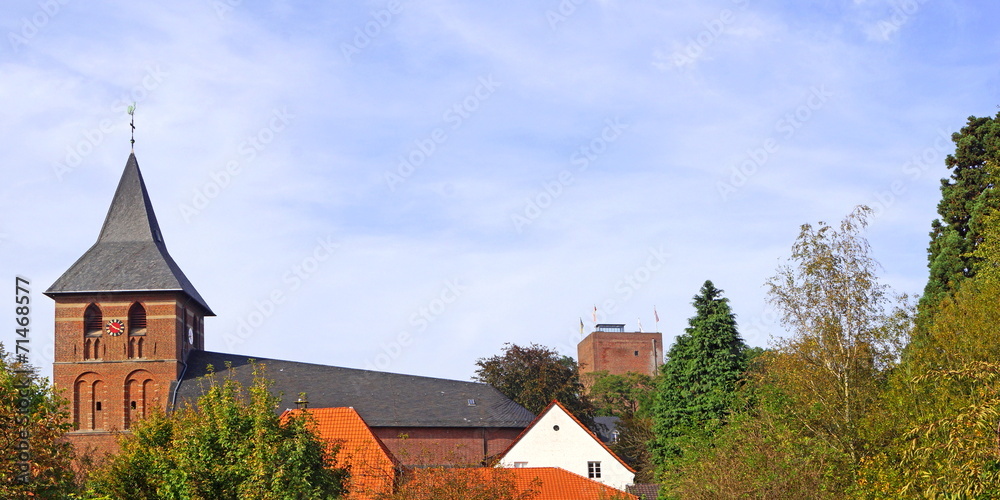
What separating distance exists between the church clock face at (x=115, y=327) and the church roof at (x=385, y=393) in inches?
164

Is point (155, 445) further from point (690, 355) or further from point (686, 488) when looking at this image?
point (690, 355)

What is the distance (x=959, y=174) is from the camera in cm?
3759

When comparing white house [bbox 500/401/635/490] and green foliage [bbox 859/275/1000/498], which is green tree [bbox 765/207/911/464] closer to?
green foliage [bbox 859/275/1000/498]

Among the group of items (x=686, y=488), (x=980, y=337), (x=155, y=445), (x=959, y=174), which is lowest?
(x=686, y=488)

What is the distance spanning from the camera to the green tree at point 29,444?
1692 centimetres

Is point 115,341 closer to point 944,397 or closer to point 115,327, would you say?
point 115,327

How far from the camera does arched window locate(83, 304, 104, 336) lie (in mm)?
54344

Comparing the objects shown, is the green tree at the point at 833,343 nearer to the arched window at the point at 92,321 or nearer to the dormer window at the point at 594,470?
the dormer window at the point at 594,470

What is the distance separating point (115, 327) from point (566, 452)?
967 inches

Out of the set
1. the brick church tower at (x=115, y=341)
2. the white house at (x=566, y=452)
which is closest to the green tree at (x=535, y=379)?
the white house at (x=566, y=452)

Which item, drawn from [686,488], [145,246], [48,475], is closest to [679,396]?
[686,488]

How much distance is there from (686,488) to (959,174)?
17715 mm

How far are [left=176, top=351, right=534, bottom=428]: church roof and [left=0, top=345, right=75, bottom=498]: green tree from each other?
1441 inches

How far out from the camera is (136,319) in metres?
54.8
